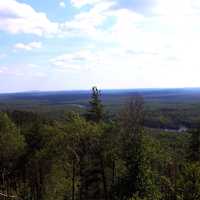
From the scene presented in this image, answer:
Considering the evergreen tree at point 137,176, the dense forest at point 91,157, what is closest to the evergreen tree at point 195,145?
the dense forest at point 91,157

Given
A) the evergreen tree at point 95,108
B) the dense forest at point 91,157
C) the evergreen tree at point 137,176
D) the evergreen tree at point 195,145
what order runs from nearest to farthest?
1. the evergreen tree at point 137,176
2. the dense forest at point 91,157
3. the evergreen tree at point 195,145
4. the evergreen tree at point 95,108

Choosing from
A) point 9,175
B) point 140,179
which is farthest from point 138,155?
point 9,175

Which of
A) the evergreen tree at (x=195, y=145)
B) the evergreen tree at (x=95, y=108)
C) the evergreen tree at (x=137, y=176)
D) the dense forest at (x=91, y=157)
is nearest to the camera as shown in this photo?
the evergreen tree at (x=137, y=176)

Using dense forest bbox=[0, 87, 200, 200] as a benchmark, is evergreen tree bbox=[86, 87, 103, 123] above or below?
above

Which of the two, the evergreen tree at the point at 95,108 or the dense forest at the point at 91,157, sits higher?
the evergreen tree at the point at 95,108

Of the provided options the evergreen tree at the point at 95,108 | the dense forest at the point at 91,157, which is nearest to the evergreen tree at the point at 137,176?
the dense forest at the point at 91,157

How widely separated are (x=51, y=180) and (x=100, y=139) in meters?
6.37

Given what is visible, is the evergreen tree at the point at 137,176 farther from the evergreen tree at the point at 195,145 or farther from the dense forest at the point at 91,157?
the evergreen tree at the point at 195,145

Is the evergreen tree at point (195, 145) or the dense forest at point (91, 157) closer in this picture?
the dense forest at point (91, 157)

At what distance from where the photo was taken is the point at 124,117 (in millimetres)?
47781

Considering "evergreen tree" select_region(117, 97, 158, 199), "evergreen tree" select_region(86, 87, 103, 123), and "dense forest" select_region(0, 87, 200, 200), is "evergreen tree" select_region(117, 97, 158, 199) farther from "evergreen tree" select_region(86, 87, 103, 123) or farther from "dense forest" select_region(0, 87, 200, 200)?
"evergreen tree" select_region(86, 87, 103, 123)

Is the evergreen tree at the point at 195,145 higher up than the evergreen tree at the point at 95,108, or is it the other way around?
the evergreen tree at the point at 95,108

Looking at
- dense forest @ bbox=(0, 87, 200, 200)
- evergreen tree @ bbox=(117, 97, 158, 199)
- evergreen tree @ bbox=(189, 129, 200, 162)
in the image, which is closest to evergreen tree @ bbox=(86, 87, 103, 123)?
dense forest @ bbox=(0, 87, 200, 200)

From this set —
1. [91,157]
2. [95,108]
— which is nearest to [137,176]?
[91,157]
